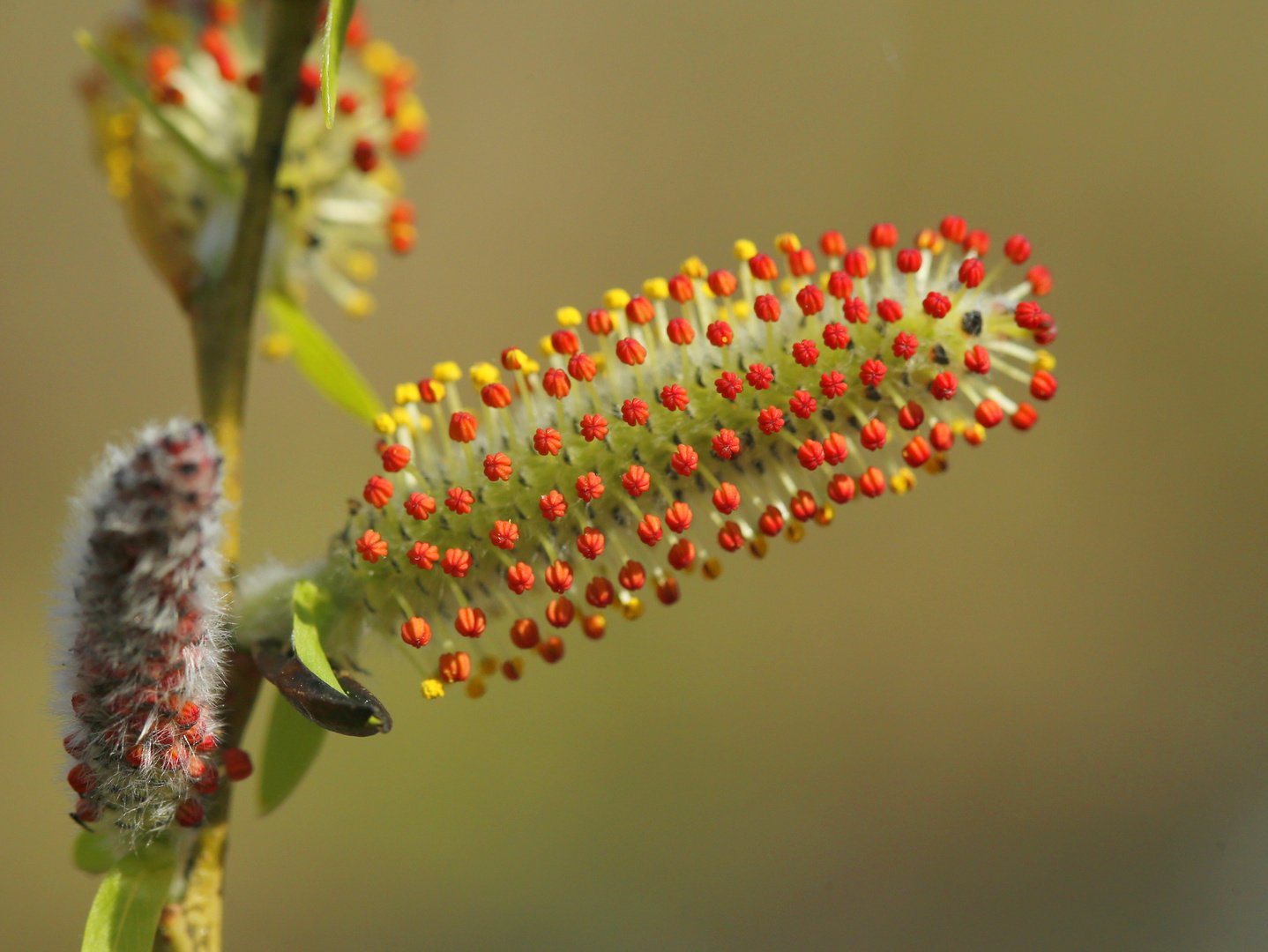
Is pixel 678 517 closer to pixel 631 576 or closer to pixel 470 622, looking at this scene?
pixel 631 576

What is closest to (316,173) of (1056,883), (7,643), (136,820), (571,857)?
(136,820)

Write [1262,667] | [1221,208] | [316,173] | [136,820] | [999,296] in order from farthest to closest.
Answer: [1221,208] → [1262,667] → [316,173] → [999,296] → [136,820]

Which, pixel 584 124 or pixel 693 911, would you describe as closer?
pixel 693 911

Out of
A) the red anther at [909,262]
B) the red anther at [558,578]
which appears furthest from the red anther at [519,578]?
the red anther at [909,262]

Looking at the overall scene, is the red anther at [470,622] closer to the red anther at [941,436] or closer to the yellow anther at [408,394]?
the yellow anther at [408,394]

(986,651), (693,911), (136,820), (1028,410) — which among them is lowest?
(136,820)

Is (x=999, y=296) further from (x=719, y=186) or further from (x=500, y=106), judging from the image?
(x=500, y=106)

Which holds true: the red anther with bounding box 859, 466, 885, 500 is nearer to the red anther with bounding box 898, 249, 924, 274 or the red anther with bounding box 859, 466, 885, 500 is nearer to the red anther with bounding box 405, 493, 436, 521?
the red anther with bounding box 898, 249, 924, 274
